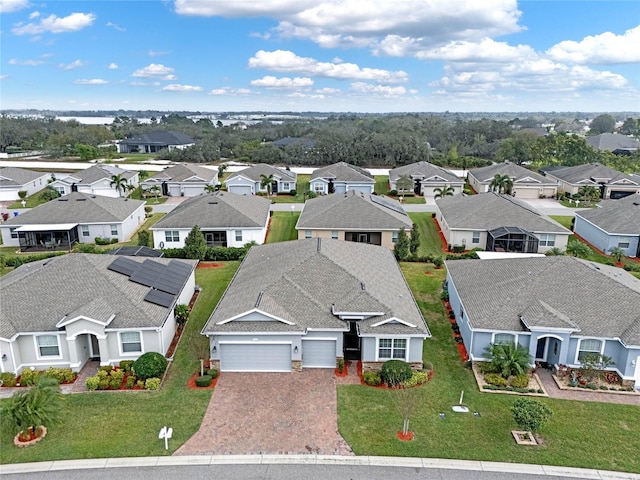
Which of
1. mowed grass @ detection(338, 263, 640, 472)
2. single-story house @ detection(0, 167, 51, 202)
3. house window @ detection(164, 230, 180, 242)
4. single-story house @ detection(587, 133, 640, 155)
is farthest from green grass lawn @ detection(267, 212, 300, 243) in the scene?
single-story house @ detection(587, 133, 640, 155)

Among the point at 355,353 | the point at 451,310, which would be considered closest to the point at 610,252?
the point at 451,310

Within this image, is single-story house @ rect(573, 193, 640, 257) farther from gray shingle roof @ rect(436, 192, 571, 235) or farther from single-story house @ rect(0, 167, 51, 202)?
single-story house @ rect(0, 167, 51, 202)

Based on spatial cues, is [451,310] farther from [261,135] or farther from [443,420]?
[261,135]

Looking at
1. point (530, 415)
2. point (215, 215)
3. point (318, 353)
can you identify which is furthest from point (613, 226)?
point (215, 215)

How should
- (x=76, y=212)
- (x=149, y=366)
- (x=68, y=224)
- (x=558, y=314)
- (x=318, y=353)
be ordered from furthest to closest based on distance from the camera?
(x=76, y=212), (x=68, y=224), (x=318, y=353), (x=558, y=314), (x=149, y=366)

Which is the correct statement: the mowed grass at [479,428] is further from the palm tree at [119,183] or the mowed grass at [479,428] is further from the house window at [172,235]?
the palm tree at [119,183]

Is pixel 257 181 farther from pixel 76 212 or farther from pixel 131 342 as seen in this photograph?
pixel 131 342
